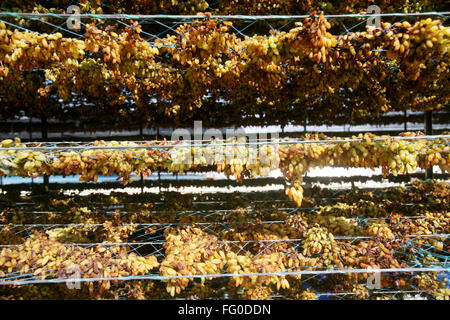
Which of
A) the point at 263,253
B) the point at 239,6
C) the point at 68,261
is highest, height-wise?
the point at 239,6

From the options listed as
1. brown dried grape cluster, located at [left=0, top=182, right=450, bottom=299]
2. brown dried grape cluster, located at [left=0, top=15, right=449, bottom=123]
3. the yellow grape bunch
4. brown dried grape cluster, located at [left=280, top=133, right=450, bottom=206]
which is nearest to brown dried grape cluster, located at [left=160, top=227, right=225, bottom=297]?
brown dried grape cluster, located at [left=0, top=182, right=450, bottom=299]

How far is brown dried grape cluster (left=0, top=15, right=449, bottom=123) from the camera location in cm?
259

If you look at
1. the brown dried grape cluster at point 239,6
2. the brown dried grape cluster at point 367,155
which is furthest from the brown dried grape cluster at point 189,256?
the brown dried grape cluster at point 239,6

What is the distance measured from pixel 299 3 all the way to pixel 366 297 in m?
5.84

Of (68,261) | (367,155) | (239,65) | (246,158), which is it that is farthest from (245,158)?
(68,261)

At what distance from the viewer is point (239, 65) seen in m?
3.28

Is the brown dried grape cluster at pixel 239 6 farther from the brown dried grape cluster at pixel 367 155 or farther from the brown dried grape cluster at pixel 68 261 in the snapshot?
the brown dried grape cluster at pixel 68 261

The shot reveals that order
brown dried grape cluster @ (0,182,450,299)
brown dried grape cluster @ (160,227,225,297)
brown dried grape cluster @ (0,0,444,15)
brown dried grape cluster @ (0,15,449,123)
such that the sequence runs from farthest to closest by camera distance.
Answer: brown dried grape cluster @ (0,0,444,15) → brown dried grape cluster @ (0,182,450,299) → brown dried grape cluster @ (160,227,225,297) → brown dried grape cluster @ (0,15,449,123)

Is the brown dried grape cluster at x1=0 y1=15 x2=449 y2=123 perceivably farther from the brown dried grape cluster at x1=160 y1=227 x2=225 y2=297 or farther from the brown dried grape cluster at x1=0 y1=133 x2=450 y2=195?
the brown dried grape cluster at x1=160 y1=227 x2=225 y2=297

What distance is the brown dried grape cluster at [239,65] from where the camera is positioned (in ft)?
8.48

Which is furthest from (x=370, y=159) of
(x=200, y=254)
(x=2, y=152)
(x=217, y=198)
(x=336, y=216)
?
(x=2, y=152)

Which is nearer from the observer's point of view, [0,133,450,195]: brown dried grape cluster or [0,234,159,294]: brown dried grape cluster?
[0,133,450,195]: brown dried grape cluster

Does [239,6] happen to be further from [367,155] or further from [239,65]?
[367,155]

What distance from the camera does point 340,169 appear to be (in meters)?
7.62
